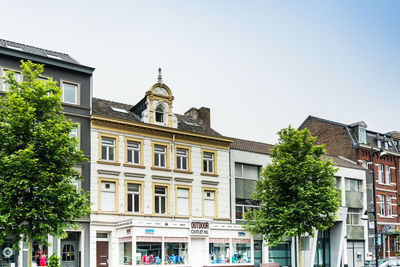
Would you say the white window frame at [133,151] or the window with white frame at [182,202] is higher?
the white window frame at [133,151]

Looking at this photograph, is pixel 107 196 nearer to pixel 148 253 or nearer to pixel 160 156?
pixel 148 253

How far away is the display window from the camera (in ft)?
124

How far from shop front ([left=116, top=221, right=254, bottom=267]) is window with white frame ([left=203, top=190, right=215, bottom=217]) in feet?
7.22

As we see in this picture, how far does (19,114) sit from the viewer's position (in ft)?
82.1

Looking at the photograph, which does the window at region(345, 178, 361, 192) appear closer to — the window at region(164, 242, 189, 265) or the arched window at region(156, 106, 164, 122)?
the arched window at region(156, 106, 164, 122)

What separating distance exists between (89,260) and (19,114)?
1227 cm

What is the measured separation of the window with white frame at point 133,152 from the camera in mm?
36866

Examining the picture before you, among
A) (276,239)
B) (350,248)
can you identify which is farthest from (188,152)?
(350,248)

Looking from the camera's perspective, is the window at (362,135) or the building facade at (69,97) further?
the window at (362,135)

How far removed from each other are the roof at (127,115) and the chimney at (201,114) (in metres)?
0.36

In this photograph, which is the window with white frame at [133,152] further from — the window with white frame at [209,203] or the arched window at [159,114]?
the window with white frame at [209,203]

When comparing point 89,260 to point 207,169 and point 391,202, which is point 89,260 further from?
point 391,202

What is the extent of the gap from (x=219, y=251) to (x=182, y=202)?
4.34 meters

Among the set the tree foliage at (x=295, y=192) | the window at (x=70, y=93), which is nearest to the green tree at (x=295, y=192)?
the tree foliage at (x=295, y=192)
